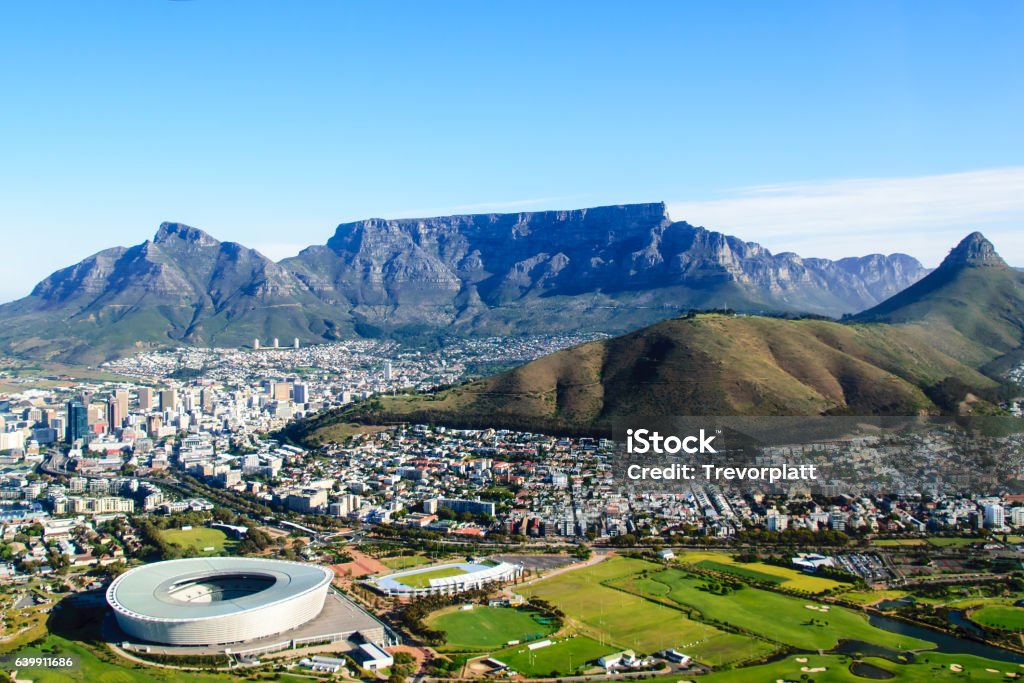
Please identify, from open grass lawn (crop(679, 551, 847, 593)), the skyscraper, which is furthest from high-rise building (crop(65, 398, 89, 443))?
open grass lawn (crop(679, 551, 847, 593))

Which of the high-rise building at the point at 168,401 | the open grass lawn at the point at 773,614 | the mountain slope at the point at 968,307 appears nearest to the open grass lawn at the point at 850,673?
the open grass lawn at the point at 773,614

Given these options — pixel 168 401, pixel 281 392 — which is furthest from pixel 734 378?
pixel 168 401

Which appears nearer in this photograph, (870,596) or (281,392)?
(870,596)

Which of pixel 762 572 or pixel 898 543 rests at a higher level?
pixel 898 543

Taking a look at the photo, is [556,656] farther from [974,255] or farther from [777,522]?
[974,255]

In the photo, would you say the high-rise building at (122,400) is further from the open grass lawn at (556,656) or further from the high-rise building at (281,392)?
the open grass lawn at (556,656)

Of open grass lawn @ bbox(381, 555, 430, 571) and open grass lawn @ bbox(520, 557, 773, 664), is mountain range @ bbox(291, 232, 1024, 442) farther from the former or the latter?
open grass lawn @ bbox(520, 557, 773, 664)

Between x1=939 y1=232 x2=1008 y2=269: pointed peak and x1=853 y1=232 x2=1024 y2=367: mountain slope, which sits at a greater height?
x1=939 y1=232 x2=1008 y2=269: pointed peak
